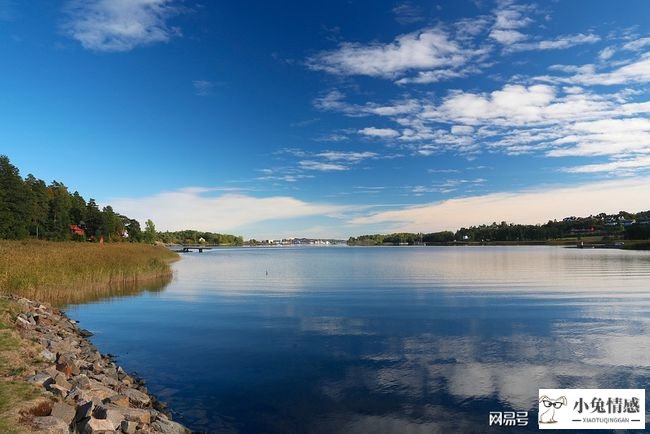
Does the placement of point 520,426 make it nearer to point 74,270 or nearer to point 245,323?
point 245,323

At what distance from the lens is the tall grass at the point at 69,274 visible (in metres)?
30.3

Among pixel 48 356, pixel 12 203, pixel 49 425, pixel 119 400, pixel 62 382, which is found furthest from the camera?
pixel 12 203

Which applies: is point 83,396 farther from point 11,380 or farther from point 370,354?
point 370,354

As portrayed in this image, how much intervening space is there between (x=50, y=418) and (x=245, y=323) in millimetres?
18694

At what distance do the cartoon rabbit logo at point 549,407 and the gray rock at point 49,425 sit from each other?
40.7 ft

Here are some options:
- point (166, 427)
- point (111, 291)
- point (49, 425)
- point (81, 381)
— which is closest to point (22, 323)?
point (81, 381)

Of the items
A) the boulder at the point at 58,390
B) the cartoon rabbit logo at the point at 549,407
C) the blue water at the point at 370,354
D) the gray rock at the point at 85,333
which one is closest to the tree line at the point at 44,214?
the blue water at the point at 370,354

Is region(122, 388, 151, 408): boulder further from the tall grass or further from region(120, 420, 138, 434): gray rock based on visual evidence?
the tall grass

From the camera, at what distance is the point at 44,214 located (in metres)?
119

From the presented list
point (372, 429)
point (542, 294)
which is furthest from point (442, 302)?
point (372, 429)

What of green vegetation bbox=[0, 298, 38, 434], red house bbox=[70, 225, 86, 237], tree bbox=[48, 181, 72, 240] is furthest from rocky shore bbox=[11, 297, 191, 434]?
red house bbox=[70, 225, 86, 237]

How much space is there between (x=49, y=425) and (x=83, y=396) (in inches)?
92.1

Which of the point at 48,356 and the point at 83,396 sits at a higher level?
the point at 48,356

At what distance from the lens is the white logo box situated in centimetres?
1303
